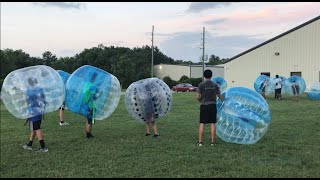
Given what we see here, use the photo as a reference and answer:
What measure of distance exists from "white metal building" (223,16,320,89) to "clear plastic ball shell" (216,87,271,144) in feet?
92.4

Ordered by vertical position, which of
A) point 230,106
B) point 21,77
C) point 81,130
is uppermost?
point 21,77

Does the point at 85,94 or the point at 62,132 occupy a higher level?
the point at 85,94

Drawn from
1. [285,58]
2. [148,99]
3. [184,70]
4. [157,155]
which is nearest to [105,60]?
[184,70]

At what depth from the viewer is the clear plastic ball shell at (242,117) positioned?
7.58m

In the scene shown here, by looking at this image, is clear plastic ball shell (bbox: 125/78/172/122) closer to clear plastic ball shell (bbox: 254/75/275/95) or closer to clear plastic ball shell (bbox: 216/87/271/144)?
clear plastic ball shell (bbox: 216/87/271/144)

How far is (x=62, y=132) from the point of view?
9.88m

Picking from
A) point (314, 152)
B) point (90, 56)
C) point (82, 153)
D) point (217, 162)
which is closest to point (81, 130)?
point (82, 153)

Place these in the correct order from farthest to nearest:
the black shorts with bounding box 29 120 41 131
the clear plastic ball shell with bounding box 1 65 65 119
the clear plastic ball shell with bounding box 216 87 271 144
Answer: the clear plastic ball shell with bounding box 216 87 271 144
the black shorts with bounding box 29 120 41 131
the clear plastic ball shell with bounding box 1 65 65 119

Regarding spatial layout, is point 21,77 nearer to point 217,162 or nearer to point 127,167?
point 127,167

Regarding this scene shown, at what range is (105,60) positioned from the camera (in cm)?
8438

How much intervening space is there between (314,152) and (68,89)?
5.11m

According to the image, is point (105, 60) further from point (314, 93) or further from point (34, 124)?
point (34, 124)

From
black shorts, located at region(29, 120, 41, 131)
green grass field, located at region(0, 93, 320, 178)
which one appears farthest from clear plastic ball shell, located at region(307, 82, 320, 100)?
black shorts, located at region(29, 120, 41, 131)

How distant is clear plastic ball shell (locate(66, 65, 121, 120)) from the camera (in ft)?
26.4
